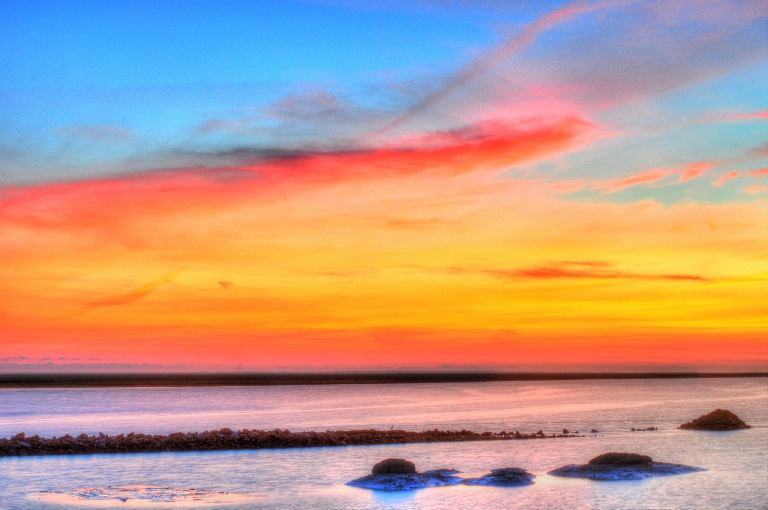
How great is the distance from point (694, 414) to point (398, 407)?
3220cm

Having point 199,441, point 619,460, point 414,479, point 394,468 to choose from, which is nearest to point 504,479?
point 414,479

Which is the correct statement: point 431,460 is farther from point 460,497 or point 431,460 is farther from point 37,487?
point 37,487

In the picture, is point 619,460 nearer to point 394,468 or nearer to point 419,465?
point 419,465

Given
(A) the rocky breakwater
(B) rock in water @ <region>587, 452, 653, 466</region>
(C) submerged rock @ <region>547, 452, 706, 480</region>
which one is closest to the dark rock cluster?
(C) submerged rock @ <region>547, 452, 706, 480</region>

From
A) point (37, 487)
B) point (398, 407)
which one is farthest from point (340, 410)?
point (37, 487)

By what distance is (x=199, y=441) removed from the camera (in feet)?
149

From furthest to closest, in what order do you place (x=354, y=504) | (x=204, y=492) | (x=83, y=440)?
(x=83, y=440) < (x=204, y=492) < (x=354, y=504)

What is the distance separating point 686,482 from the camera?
3394 cm

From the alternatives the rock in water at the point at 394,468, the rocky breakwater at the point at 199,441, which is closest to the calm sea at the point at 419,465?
the rocky breakwater at the point at 199,441

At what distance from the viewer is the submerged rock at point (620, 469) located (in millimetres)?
34469

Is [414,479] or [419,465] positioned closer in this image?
[414,479]

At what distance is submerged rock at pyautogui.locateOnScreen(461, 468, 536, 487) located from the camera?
32688mm

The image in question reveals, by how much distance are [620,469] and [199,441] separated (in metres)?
23.5

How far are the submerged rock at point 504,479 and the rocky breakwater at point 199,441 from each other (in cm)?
1610
